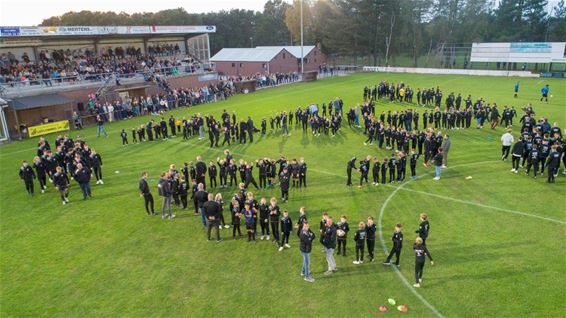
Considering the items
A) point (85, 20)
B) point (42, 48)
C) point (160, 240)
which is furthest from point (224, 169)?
point (85, 20)

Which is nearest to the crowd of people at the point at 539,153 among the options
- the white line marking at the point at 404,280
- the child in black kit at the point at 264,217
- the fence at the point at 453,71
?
the white line marking at the point at 404,280

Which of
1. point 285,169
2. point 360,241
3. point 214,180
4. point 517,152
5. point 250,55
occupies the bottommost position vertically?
point 214,180

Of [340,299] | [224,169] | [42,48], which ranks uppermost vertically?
[42,48]

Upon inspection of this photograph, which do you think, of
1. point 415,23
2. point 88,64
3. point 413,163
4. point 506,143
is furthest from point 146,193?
point 415,23

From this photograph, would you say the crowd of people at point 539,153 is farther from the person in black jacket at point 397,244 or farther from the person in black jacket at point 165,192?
the person in black jacket at point 165,192

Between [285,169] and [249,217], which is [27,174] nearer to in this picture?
[249,217]

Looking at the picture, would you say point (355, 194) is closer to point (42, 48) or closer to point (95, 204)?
point (95, 204)


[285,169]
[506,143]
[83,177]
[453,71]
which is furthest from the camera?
[453,71]
